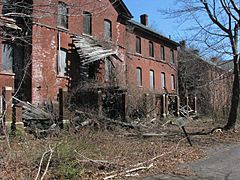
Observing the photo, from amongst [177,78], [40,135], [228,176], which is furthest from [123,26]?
[228,176]

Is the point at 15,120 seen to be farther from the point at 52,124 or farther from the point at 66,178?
the point at 66,178

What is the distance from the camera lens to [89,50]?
89.2 ft

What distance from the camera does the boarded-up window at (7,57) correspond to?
22.6 meters

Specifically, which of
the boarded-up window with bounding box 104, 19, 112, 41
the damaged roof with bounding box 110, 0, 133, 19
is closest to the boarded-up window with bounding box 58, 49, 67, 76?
the boarded-up window with bounding box 104, 19, 112, 41

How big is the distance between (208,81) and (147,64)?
45.1 ft

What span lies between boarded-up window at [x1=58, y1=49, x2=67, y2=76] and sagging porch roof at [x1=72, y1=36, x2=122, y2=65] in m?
1.11

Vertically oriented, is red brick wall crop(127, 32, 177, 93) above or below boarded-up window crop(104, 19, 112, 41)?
below

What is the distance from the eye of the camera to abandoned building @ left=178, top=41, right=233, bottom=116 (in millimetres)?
26219

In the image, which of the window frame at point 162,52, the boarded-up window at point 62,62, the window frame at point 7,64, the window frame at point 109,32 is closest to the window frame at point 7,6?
the window frame at point 7,64

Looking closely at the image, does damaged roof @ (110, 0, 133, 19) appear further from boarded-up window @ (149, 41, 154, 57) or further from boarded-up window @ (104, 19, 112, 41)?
boarded-up window @ (149, 41, 154, 57)

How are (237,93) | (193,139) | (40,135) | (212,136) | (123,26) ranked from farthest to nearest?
1. (123,26)
2. (237,93)
3. (212,136)
4. (193,139)
5. (40,135)

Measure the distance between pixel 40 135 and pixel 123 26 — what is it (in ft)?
72.6

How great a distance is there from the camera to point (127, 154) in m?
11.9

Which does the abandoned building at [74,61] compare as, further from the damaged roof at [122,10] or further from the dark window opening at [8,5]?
the dark window opening at [8,5]
